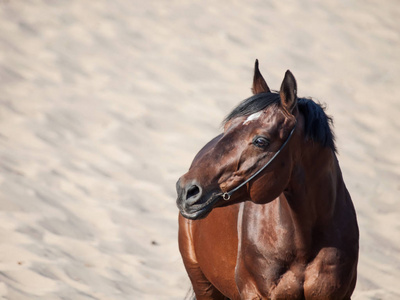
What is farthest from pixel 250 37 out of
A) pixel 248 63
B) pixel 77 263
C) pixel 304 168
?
pixel 304 168

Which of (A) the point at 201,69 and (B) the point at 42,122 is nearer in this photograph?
(B) the point at 42,122

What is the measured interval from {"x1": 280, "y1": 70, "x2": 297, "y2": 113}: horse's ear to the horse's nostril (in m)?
0.53

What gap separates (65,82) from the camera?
8.59m

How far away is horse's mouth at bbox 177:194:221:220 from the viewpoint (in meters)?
2.60

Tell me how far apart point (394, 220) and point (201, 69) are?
4087mm

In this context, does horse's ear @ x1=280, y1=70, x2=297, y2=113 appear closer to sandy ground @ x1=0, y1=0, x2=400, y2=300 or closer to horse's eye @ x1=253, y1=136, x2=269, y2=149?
horse's eye @ x1=253, y1=136, x2=269, y2=149

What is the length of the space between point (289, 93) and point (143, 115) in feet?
18.7

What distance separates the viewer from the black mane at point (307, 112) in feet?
8.87

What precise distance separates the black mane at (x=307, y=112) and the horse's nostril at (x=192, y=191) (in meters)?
0.36

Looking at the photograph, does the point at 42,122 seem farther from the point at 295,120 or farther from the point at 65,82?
the point at 295,120

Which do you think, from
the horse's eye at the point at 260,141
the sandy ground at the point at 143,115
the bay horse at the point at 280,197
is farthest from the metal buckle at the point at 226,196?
the sandy ground at the point at 143,115

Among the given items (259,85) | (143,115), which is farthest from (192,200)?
(143,115)

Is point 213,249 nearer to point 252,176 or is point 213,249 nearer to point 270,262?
point 270,262

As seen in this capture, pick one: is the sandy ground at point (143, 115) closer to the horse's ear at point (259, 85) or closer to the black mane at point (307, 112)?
the horse's ear at point (259, 85)
